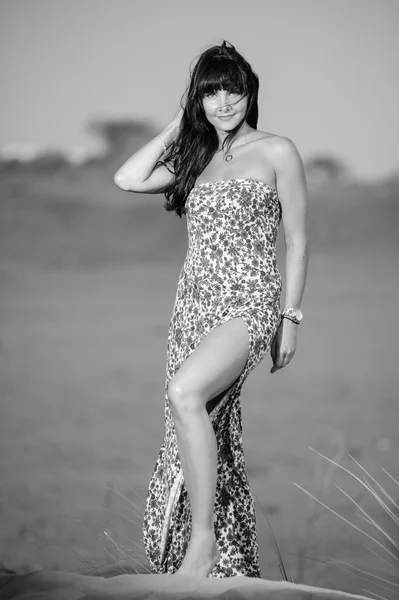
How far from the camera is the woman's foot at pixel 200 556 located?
221 cm

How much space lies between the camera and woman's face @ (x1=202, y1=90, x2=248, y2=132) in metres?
2.65

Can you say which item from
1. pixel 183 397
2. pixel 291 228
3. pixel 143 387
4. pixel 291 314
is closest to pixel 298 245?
pixel 291 228

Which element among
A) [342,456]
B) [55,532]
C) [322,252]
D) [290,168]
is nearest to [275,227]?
[290,168]

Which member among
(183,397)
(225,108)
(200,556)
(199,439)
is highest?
(225,108)

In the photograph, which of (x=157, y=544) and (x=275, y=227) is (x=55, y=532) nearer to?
(x=157, y=544)

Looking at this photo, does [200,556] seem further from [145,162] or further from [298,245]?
[145,162]

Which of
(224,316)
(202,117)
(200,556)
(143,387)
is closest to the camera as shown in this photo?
(200,556)

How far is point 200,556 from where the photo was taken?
7.32ft

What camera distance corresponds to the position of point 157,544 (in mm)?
2799

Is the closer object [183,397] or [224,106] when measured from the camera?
[183,397]

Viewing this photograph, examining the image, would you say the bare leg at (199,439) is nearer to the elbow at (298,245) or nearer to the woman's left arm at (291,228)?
the woman's left arm at (291,228)

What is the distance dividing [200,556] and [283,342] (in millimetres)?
687

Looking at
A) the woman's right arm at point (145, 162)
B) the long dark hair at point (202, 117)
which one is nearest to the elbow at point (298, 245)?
the long dark hair at point (202, 117)

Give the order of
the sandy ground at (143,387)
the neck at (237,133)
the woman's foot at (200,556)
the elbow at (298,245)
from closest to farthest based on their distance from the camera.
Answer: the woman's foot at (200,556), the elbow at (298,245), the neck at (237,133), the sandy ground at (143,387)
